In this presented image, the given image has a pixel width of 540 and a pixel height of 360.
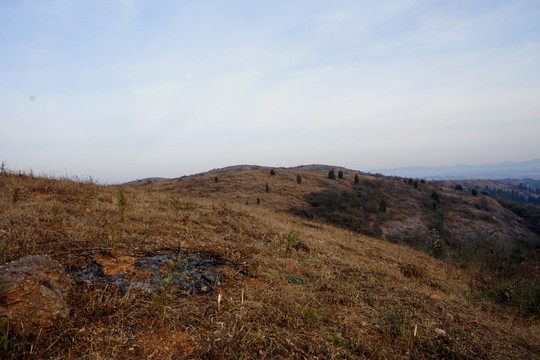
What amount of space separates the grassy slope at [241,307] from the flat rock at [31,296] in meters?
0.14

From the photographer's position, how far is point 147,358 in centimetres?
225

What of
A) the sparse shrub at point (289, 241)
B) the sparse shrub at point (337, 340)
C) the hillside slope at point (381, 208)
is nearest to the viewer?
the sparse shrub at point (337, 340)

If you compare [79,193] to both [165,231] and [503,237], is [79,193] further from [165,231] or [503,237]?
[503,237]

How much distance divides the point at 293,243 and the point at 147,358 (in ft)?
15.1

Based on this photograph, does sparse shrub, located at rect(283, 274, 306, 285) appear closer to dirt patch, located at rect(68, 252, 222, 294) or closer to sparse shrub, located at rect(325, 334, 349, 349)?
dirt patch, located at rect(68, 252, 222, 294)

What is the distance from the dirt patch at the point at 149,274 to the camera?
3162mm

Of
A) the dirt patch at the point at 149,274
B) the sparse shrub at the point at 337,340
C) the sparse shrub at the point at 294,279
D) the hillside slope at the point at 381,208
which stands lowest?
the hillside slope at the point at 381,208

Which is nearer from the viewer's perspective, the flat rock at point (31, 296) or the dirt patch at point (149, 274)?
the flat rock at point (31, 296)

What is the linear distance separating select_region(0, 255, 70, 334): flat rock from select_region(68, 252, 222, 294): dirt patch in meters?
0.48

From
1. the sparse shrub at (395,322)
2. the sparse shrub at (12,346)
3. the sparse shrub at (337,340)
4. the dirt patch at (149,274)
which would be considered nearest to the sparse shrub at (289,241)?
the dirt patch at (149,274)

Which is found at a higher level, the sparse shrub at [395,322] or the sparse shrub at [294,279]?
the sparse shrub at [294,279]

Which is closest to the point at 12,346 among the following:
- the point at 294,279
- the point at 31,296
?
the point at 31,296

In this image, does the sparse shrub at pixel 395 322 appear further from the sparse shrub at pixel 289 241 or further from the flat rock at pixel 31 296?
the flat rock at pixel 31 296

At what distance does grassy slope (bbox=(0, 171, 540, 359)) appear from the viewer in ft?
8.12
